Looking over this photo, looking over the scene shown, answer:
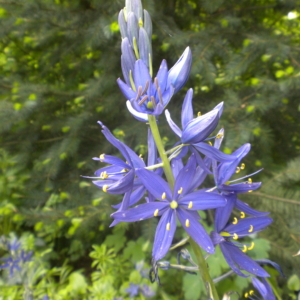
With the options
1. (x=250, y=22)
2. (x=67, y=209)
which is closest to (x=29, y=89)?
(x=67, y=209)

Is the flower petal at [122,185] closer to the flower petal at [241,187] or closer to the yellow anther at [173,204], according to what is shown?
the yellow anther at [173,204]

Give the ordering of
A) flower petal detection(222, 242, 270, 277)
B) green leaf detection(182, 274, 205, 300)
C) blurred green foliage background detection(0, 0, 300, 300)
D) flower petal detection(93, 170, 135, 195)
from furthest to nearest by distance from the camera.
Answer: blurred green foliage background detection(0, 0, 300, 300) < green leaf detection(182, 274, 205, 300) < flower petal detection(222, 242, 270, 277) < flower petal detection(93, 170, 135, 195)

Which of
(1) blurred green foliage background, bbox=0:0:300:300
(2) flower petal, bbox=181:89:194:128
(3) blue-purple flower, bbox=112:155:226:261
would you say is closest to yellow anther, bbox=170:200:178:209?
(3) blue-purple flower, bbox=112:155:226:261

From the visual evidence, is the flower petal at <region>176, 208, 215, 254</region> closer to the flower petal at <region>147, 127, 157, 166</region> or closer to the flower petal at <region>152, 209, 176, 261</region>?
the flower petal at <region>152, 209, 176, 261</region>

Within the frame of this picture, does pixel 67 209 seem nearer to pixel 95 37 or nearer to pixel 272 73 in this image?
pixel 95 37

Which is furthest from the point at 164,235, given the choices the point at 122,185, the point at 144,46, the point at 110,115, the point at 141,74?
the point at 110,115
